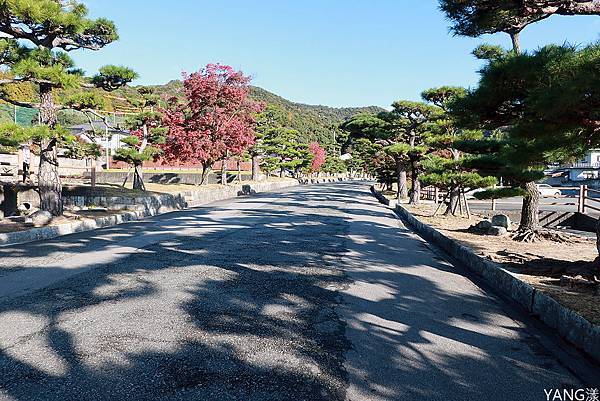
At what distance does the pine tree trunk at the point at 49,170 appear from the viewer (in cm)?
1120

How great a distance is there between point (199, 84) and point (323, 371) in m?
23.2

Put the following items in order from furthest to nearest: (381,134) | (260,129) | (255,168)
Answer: (255,168) < (260,129) < (381,134)

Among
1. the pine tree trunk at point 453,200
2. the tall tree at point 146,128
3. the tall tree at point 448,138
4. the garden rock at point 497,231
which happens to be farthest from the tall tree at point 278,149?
the garden rock at point 497,231

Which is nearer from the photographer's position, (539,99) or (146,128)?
(539,99)

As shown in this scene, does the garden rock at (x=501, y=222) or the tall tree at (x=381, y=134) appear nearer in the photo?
the garden rock at (x=501, y=222)

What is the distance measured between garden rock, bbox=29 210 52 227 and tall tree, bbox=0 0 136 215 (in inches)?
22.4

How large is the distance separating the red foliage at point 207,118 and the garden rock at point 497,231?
1656 centimetres

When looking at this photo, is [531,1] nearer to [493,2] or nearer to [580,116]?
[493,2]

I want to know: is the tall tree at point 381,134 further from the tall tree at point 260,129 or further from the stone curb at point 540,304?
the stone curb at point 540,304

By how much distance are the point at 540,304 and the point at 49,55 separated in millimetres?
11559

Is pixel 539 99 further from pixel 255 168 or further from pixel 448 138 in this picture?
pixel 255 168

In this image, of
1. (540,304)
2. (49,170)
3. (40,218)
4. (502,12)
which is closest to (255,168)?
(49,170)

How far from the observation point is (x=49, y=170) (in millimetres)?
11344

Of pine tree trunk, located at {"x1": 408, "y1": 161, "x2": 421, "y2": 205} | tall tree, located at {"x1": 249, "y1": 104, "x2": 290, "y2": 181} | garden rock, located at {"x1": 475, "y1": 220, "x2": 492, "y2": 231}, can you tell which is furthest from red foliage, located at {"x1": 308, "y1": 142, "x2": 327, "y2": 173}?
garden rock, located at {"x1": 475, "y1": 220, "x2": 492, "y2": 231}
